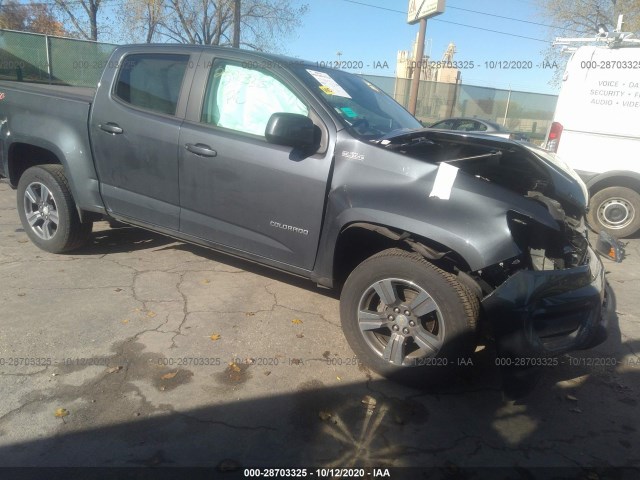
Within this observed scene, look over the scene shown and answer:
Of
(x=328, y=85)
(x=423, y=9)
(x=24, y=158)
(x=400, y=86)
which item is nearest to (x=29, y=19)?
(x=400, y=86)

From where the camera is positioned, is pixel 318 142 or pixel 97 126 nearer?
pixel 318 142

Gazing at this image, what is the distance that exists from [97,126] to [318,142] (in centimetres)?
209

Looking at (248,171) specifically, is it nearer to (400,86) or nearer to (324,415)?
(324,415)

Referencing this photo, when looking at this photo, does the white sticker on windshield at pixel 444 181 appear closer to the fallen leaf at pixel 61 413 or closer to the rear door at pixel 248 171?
the rear door at pixel 248 171

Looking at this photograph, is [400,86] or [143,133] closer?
[143,133]

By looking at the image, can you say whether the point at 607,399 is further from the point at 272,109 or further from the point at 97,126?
the point at 97,126

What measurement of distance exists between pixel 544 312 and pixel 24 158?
483 cm

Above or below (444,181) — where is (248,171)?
below

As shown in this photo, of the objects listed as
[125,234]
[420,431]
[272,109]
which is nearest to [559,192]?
[420,431]

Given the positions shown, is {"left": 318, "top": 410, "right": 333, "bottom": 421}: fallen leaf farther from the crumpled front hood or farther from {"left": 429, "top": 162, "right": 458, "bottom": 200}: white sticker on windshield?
the crumpled front hood

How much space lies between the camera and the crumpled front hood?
2.95 metres

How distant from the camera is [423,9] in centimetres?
1179

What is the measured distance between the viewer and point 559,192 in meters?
3.06

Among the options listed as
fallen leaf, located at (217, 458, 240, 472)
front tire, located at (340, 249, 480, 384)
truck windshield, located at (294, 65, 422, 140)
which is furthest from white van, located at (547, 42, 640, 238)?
fallen leaf, located at (217, 458, 240, 472)
